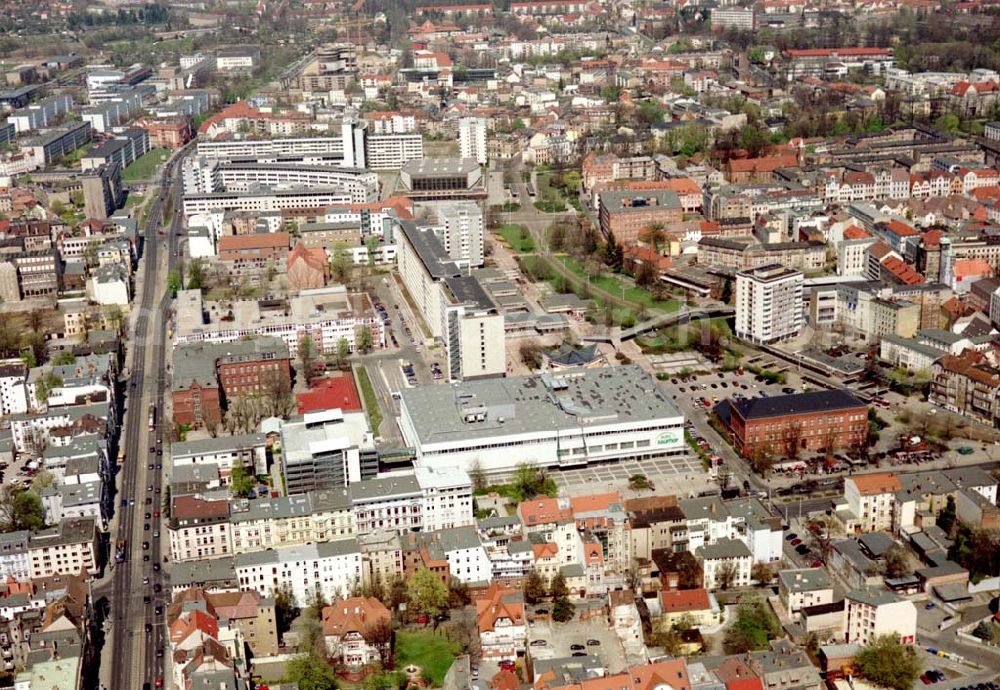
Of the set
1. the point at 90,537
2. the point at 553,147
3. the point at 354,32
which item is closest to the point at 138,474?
the point at 90,537

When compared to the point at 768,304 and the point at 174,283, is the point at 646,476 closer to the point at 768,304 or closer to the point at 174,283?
the point at 768,304

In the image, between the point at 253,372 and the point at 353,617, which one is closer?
the point at 353,617

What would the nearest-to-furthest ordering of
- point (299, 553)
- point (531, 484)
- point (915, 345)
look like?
point (299, 553) < point (531, 484) < point (915, 345)

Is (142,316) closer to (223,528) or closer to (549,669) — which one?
(223,528)

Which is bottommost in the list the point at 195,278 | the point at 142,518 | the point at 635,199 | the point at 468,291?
the point at 142,518

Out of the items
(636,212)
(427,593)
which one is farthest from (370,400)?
(636,212)

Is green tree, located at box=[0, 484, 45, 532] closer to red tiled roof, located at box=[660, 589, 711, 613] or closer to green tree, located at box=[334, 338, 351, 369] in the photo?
green tree, located at box=[334, 338, 351, 369]

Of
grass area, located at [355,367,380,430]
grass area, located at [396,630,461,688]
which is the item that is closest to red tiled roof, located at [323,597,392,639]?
grass area, located at [396,630,461,688]
